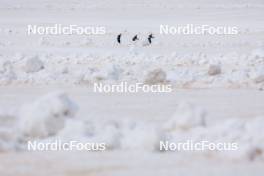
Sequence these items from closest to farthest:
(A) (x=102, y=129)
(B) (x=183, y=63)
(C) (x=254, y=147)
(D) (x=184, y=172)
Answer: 1. (D) (x=184, y=172)
2. (C) (x=254, y=147)
3. (A) (x=102, y=129)
4. (B) (x=183, y=63)

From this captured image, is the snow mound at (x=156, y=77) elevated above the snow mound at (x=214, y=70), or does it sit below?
below

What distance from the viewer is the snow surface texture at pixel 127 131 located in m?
6.90

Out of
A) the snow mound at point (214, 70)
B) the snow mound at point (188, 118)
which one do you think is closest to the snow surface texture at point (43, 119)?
the snow mound at point (188, 118)

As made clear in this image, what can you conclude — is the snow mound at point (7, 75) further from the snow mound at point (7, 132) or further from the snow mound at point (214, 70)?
the snow mound at point (7, 132)

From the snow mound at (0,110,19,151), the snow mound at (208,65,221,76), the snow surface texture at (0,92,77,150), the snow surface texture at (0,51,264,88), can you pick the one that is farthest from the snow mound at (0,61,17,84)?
the snow surface texture at (0,92,77,150)

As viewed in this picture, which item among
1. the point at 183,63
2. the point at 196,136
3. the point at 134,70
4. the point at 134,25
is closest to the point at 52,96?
the point at 196,136

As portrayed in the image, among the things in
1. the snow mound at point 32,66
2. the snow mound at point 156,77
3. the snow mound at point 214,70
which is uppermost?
the snow mound at point 32,66

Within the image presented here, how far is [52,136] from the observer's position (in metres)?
7.55

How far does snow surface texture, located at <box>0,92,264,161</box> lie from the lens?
690 cm

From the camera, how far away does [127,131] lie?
7.20 meters

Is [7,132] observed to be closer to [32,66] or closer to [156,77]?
[156,77]

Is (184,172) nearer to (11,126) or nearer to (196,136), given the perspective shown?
(196,136)

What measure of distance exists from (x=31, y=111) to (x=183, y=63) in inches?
331

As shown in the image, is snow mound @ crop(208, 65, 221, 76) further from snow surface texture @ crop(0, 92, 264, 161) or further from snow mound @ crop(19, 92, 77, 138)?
snow mound @ crop(19, 92, 77, 138)
